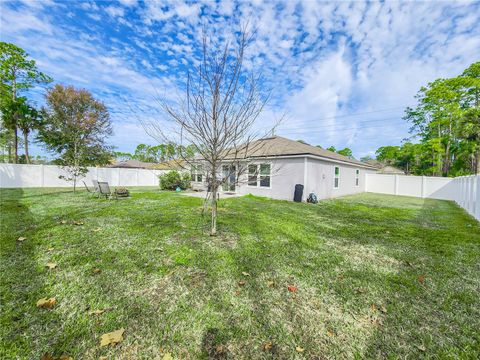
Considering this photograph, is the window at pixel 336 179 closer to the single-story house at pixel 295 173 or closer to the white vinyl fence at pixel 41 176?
the single-story house at pixel 295 173

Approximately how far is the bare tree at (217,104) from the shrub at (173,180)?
12.5 m

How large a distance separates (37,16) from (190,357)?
11050 mm

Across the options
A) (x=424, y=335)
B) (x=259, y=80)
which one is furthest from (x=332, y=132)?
(x=424, y=335)

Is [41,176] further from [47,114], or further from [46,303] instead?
[46,303]

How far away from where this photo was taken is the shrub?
642 inches

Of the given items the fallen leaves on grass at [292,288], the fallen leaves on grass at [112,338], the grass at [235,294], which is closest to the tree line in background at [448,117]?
the grass at [235,294]

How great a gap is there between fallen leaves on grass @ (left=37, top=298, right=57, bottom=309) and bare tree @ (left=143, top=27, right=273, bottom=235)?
286 centimetres

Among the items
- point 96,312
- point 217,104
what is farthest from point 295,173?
point 96,312

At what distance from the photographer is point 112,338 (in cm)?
187

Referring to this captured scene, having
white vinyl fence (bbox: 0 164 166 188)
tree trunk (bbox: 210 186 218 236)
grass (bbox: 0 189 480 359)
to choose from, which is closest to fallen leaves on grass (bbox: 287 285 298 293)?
grass (bbox: 0 189 480 359)

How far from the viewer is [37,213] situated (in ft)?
21.0

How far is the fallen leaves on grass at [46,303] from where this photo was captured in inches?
88.7

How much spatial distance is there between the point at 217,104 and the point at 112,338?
3674 millimetres

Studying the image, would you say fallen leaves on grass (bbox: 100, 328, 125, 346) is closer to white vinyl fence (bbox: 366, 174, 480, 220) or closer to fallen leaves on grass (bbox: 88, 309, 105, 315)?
fallen leaves on grass (bbox: 88, 309, 105, 315)
